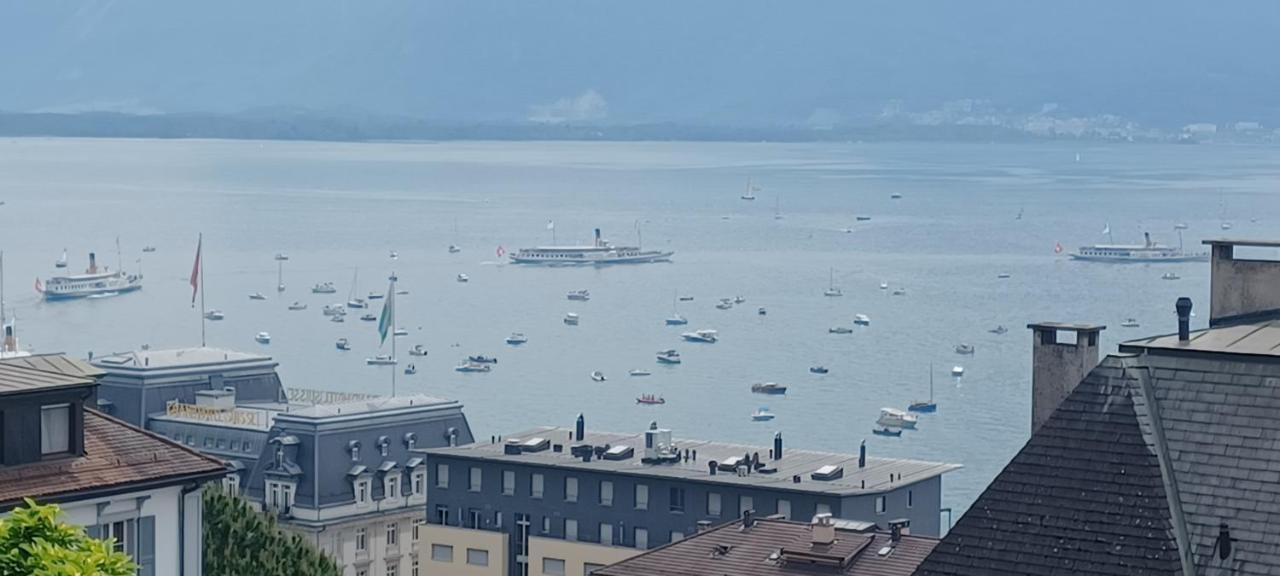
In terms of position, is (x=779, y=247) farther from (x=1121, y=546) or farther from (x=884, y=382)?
(x=1121, y=546)

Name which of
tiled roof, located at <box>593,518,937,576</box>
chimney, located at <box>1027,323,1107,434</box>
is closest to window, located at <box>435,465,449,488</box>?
tiled roof, located at <box>593,518,937,576</box>

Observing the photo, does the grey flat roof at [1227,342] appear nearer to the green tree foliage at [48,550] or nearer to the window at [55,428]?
the green tree foliage at [48,550]

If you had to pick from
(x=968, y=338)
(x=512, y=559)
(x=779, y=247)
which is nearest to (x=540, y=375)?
(x=968, y=338)

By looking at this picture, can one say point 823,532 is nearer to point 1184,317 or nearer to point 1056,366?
point 1056,366

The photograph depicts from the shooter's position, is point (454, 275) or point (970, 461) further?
point (454, 275)

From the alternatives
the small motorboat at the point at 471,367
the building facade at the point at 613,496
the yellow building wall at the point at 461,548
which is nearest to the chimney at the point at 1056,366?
the building facade at the point at 613,496

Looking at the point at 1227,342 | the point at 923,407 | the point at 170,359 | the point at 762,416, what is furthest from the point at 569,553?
the point at 923,407
